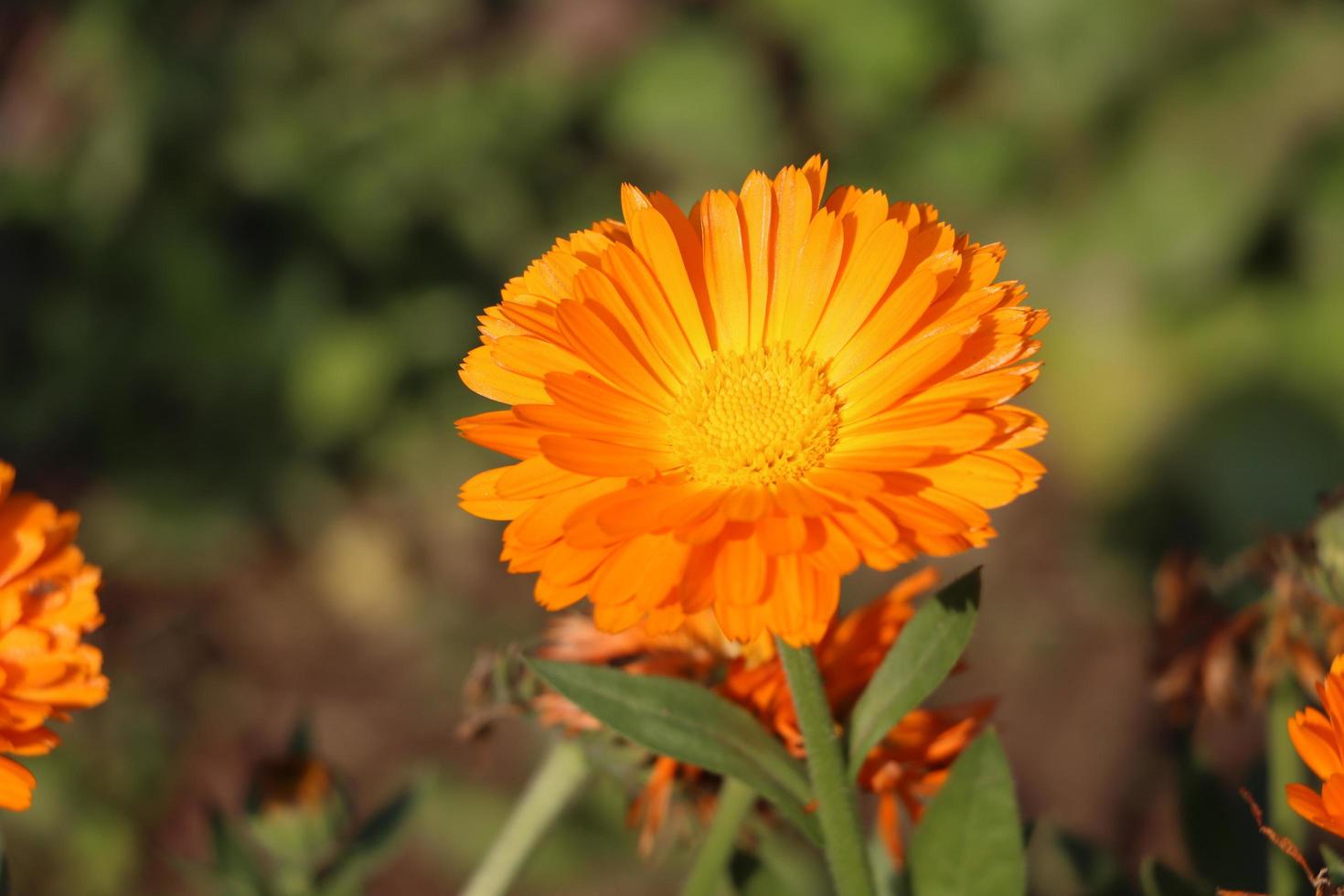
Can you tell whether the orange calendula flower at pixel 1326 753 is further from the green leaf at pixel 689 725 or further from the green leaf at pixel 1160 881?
the green leaf at pixel 689 725

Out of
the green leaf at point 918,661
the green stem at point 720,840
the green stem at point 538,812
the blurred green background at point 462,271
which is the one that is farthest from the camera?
Answer: the blurred green background at point 462,271

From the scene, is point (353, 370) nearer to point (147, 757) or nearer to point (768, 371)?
point (147, 757)

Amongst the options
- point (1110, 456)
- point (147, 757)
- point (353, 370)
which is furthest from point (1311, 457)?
point (147, 757)

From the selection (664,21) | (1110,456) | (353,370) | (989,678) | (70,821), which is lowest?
(70,821)

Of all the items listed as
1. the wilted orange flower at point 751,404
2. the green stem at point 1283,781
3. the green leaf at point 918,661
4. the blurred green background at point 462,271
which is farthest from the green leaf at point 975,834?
the blurred green background at point 462,271

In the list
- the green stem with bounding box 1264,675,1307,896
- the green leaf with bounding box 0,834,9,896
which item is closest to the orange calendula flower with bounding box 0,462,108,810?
the green leaf with bounding box 0,834,9,896

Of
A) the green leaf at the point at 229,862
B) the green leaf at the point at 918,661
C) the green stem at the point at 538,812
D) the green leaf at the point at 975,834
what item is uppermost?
the green leaf at the point at 918,661

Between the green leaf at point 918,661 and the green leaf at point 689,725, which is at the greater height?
the green leaf at point 918,661

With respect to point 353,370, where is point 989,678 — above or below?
below
